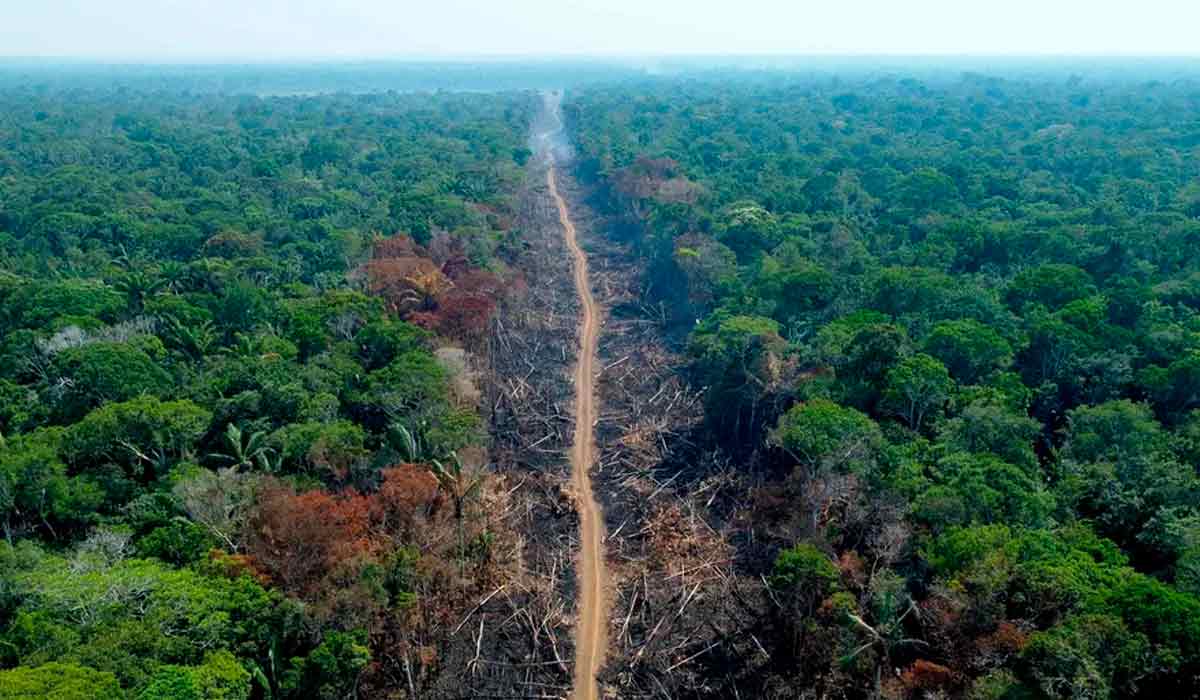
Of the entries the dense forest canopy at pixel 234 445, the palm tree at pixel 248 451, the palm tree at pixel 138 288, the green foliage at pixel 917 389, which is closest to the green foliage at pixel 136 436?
the dense forest canopy at pixel 234 445

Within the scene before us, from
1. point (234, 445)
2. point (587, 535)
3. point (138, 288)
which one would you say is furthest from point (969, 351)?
point (138, 288)

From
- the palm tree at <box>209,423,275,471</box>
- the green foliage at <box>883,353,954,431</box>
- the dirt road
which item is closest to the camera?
the dirt road

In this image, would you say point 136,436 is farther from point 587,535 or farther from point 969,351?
point 969,351

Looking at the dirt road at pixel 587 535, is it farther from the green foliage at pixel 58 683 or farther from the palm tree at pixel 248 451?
the green foliage at pixel 58 683

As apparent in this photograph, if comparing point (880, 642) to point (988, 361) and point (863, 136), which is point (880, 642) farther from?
point (863, 136)

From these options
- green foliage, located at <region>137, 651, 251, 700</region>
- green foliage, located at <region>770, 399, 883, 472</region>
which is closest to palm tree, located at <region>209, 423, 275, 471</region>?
green foliage, located at <region>137, 651, 251, 700</region>

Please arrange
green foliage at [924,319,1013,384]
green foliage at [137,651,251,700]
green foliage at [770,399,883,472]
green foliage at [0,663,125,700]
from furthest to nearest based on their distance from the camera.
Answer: green foliage at [924,319,1013,384], green foliage at [770,399,883,472], green foliage at [137,651,251,700], green foliage at [0,663,125,700]

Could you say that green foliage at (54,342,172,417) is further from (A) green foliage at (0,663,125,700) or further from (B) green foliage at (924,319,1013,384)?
(B) green foliage at (924,319,1013,384)
